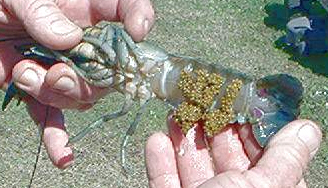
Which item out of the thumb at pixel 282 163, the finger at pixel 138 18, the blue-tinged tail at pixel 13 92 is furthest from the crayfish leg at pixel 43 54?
the thumb at pixel 282 163

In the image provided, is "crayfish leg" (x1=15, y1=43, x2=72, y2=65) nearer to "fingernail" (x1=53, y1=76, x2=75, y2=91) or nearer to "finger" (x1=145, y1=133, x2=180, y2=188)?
"fingernail" (x1=53, y1=76, x2=75, y2=91)

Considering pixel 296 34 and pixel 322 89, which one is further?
pixel 296 34

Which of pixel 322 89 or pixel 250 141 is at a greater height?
pixel 250 141

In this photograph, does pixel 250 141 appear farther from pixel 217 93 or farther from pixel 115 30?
pixel 115 30

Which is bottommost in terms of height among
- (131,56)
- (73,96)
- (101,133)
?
(101,133)

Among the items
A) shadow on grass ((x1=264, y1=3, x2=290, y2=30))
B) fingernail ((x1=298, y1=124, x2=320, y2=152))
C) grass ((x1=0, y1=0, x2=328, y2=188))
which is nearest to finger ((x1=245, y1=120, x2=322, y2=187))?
fingernail ((x1=298, y1=124, x2=320, y2=152))

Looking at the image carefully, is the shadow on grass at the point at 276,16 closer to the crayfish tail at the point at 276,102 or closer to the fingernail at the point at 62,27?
the crayfish tail at the point at 276,102

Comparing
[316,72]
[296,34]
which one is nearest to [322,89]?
[316,72]
